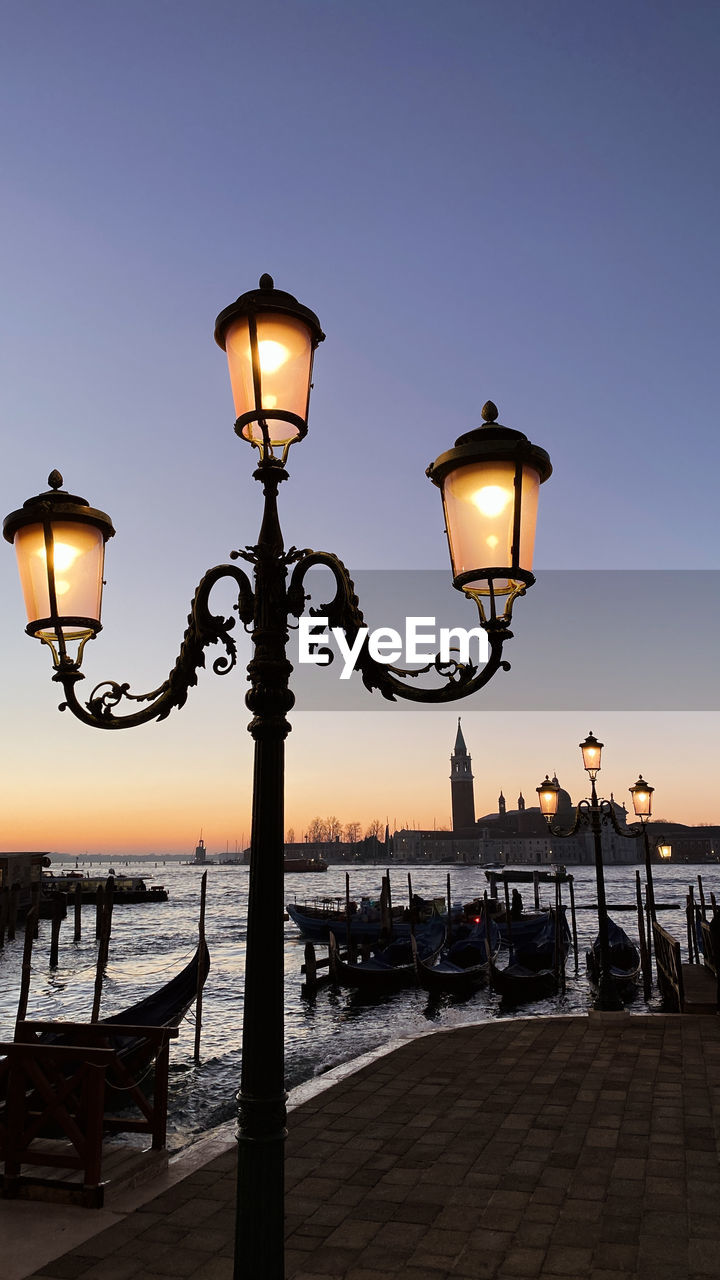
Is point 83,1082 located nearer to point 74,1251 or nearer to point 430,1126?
point 74,1251

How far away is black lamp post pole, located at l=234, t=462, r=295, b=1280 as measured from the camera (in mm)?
2713

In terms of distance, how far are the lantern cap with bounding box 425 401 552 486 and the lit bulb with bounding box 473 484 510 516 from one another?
0.32 ft

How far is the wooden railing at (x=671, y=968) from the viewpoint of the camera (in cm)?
1303

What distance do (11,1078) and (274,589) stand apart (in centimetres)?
426

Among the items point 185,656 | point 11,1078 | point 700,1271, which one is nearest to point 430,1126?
point 700,1271

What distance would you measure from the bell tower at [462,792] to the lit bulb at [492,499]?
578 feet

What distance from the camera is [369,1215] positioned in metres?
4.92

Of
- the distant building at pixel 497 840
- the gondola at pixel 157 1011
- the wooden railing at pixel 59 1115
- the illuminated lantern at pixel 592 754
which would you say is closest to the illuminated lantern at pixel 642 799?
the illuminated lantern at pixel 592 754

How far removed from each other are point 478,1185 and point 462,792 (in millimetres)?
174718

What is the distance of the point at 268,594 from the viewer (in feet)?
10.1

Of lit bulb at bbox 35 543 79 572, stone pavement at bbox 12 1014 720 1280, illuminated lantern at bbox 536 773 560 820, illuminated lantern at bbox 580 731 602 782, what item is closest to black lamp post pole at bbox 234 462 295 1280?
lit bulb at bbox 35 543 79 572

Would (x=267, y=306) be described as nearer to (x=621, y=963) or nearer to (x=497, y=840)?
(x=621, y=963)

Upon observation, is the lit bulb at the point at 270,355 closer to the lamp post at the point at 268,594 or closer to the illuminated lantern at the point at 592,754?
the lamp post at the point at 268,594

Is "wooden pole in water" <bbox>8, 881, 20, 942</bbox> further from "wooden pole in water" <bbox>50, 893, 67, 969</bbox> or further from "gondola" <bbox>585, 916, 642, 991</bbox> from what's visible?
"gondola" <bbox>585, 916, 642, 991</bbox>
